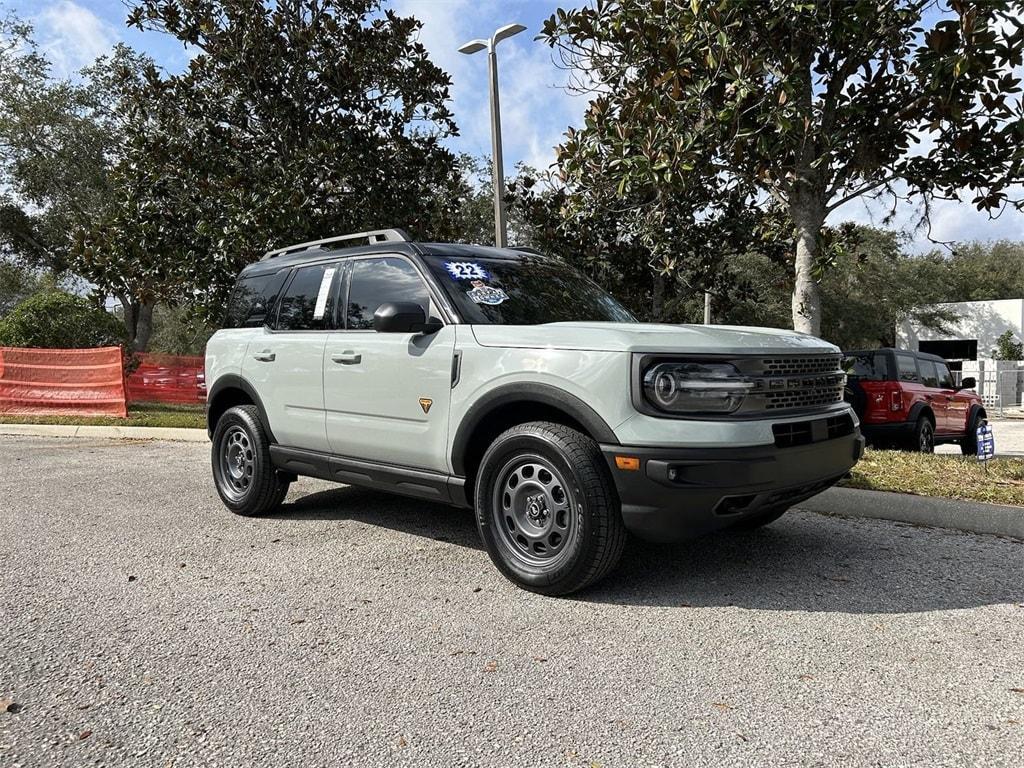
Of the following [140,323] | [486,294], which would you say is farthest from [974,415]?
[140,323]

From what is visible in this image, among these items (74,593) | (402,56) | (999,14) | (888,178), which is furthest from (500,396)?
(402,56)

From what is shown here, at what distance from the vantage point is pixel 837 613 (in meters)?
3.66

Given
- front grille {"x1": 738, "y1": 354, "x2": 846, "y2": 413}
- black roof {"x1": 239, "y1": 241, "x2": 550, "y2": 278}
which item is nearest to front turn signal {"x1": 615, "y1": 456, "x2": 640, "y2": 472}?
front grille {"x1": 738, "y1": 354, "x2": 846, "y2": 413}

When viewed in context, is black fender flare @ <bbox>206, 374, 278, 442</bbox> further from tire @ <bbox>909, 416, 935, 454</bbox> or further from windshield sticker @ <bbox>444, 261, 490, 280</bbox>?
tire @ <bbox>909, 416, 935, 454</bbox>

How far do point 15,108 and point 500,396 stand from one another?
82.9ft

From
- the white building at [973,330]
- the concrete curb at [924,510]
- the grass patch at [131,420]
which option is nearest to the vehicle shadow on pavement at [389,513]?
the concrete curb at [924,510]

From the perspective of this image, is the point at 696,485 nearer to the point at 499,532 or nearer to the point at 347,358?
the point at 499,532

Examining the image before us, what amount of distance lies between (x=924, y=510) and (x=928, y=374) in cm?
653

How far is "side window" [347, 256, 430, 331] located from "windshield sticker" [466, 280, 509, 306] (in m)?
0.28

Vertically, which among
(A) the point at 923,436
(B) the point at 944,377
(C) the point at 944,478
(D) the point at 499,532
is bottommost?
(A) the point at 923,436

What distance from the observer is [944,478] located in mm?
6086

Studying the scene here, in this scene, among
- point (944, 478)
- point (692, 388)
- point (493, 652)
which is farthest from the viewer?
point (944, 478)

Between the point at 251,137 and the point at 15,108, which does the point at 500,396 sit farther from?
the point at 15,108

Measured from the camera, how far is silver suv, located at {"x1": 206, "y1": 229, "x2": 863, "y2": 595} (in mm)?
3598
